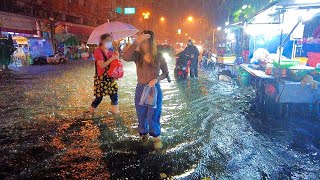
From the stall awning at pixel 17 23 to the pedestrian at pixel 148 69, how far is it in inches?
975

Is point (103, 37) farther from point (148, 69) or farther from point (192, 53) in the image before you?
point (192, 53)

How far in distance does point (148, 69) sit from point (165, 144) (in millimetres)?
1489

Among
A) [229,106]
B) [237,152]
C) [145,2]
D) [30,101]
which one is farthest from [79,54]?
[145,2]

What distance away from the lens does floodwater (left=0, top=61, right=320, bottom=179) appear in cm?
377

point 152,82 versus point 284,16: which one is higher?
point 284,16

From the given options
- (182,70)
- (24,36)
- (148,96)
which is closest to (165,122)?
(148,96)

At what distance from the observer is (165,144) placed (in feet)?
15.6

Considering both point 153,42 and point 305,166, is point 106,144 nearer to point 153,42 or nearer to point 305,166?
point 153,42

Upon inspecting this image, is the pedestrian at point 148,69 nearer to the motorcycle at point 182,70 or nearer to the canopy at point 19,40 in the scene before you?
the motorcycle at point 182,70

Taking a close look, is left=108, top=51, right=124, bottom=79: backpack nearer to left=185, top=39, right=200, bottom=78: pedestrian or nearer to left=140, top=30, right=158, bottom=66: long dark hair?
left=140, top=30, right=158, bottom=66: long dark hair

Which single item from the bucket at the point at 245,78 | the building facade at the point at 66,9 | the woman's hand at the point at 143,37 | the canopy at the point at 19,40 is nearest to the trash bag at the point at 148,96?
the woman's hand at the point at 143,37

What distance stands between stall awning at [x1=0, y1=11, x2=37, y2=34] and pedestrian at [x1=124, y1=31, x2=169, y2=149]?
2477 cm

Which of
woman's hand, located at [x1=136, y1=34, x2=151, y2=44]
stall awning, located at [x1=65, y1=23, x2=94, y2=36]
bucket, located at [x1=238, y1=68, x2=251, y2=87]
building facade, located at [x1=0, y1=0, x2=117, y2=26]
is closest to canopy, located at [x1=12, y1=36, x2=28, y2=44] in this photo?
building facade, located at [x1=0, y1=0, x2=117, y2=26]

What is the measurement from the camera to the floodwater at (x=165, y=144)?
377 centimetres
